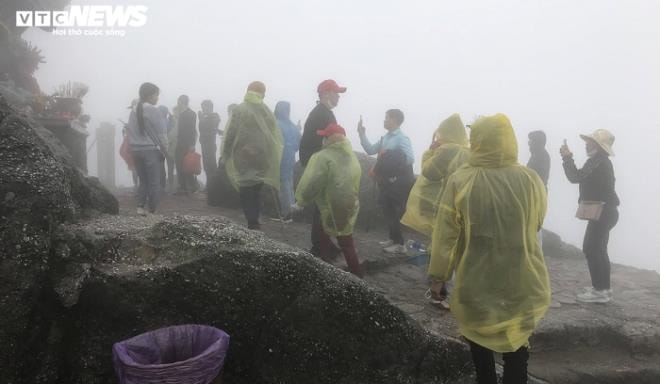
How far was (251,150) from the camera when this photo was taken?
6004mm

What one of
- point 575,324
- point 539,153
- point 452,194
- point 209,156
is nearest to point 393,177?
point 575,324

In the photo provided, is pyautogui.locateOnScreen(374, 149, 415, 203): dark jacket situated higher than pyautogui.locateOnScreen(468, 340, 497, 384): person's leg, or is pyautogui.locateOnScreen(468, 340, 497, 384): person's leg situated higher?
pyautogui.locateOnScreen(374, 149, 415, 203): dark jacket

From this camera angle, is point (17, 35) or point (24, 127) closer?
point (24, 127)

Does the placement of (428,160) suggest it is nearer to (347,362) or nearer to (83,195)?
(347,362)

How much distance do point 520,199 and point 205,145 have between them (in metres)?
8.83

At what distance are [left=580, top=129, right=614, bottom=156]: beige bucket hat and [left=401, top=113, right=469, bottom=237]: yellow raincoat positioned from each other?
167cm

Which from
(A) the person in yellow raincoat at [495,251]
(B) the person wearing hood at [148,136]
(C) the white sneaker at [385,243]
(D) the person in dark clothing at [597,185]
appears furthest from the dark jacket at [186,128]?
(A) the person in yellow raincoat at [495,251]

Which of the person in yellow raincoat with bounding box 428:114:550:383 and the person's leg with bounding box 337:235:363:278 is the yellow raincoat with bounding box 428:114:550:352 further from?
the person's leg with bounding box 337:235:363:278

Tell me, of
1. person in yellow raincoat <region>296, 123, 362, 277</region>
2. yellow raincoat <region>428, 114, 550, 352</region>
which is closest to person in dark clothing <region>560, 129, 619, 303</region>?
person in yellow raincoat <region>296, 123, 362, 277</region>

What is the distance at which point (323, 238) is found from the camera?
5.58m

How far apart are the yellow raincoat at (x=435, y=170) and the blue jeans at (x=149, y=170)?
3846 millimetres

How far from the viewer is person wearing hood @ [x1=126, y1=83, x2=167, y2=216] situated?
6.20m

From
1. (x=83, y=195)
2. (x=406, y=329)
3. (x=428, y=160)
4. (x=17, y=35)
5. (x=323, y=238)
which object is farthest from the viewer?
(x=17, y=35)

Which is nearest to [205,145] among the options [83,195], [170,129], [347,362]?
[170,129]
